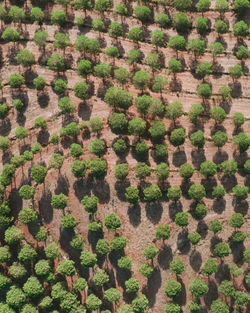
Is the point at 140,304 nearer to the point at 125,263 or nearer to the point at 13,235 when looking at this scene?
the point at 125,263

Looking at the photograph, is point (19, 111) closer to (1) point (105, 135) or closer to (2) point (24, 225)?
(1) point (105, 135)

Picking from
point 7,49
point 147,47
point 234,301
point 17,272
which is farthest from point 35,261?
point 147,47

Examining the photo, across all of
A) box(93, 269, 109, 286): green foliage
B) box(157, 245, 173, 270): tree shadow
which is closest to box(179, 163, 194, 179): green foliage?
box(157, 245, 173, 270): tree shadow

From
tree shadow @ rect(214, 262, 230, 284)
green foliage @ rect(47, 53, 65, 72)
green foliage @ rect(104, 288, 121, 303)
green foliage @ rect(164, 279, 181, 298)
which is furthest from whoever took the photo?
green foliage @ rect(47, 53, 65, 72)

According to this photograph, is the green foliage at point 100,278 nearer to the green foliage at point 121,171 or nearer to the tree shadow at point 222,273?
the green foliage at point 121,171

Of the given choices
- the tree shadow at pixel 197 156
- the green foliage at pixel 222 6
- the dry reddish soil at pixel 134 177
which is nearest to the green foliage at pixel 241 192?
the dry reddish soil at pixel 134 177

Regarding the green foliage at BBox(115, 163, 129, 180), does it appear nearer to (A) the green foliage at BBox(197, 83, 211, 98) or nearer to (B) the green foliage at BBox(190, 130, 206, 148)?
(B) the green foliage at BBox(190, 130, 206, 148)
